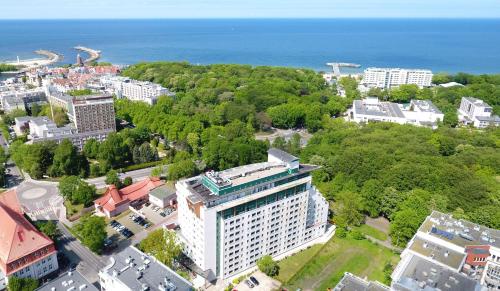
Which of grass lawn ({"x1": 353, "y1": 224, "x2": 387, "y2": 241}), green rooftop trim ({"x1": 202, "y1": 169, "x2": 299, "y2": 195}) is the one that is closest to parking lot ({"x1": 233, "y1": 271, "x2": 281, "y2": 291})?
green rooftop trim ({"x1": 202, "y1": 169, "x2": 299, "y2": 195})

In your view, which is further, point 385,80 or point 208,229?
point 385,80

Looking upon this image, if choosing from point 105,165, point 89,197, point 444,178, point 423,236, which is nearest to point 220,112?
point 105,165

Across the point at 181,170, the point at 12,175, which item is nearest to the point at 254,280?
the point at 181,170

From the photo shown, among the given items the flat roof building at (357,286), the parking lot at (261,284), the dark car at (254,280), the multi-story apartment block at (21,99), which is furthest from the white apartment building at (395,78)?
the flat roof building at (357,286)

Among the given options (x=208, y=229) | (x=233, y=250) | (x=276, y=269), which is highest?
(x=208, y=229)

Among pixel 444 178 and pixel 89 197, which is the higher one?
pixel 444 178

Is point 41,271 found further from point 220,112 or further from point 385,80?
point 385,80

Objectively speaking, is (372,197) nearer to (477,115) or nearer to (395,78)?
(477,115)
